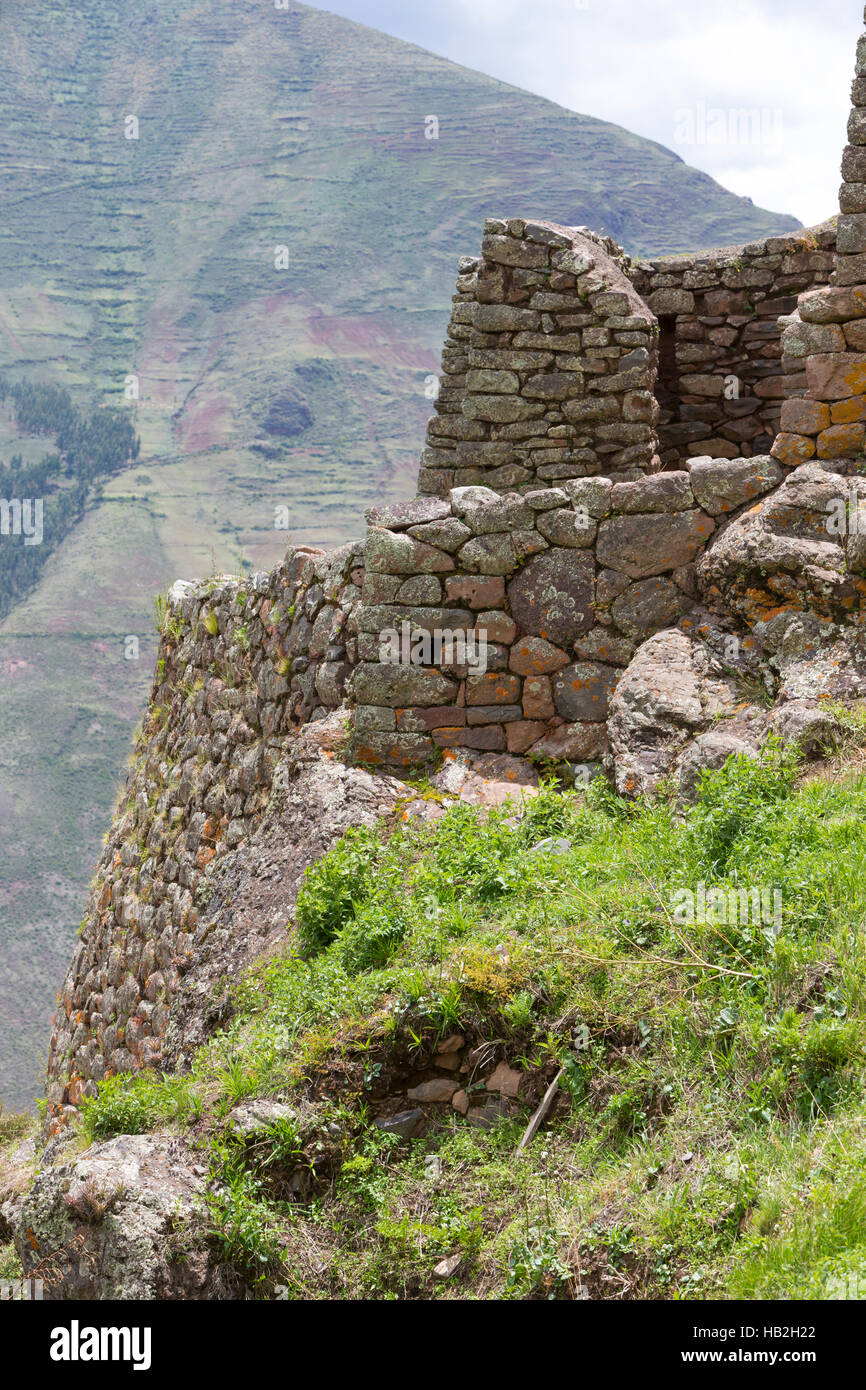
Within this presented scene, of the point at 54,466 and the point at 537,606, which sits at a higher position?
the point at 54,466

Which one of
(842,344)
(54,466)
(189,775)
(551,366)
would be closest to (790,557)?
(842,344)

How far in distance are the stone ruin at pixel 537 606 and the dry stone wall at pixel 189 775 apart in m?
0.03

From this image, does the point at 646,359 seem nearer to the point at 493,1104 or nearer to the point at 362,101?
the point at 493,1104

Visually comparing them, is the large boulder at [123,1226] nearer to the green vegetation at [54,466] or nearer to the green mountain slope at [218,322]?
the green mountain slope at [218,322]

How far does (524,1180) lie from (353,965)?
1303mm

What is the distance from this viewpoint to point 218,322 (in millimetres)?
160375
